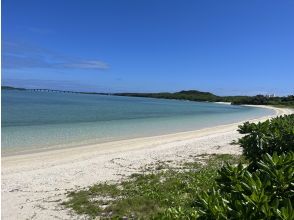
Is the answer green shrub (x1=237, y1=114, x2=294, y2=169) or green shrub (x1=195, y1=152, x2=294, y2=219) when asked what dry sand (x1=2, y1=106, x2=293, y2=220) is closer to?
green shrub (x1=237, y1=114, x2=294, y2=169)

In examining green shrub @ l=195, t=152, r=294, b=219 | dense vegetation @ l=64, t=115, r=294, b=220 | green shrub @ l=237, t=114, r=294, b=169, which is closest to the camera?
green shrub @ l=195, t=152, r=294, b=219

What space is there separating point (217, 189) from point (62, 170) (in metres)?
9.68

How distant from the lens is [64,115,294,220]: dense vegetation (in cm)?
262

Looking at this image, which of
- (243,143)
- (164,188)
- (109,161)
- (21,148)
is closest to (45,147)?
(21,148)

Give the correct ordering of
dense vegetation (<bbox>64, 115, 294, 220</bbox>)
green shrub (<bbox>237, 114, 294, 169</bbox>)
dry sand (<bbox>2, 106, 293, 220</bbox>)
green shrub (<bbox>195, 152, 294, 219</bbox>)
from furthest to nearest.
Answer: dry sand (<bbox>2, 106, 293, 220</bbox>) < green shrub (<bbox>237, 114, 294, 169</bbox>) < dense vegetation (<bbox>64, 115, 294, 220</bbox>) < green shrub (<bbox>195, 152, 294, 219</bbox>)

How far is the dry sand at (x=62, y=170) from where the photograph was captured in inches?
336

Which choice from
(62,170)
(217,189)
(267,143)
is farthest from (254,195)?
(62,170)

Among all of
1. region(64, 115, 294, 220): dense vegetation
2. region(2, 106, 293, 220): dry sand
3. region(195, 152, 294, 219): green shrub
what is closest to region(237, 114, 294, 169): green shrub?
region(64, 115, 294, 220): dense vegetation

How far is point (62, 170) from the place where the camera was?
41.3ft

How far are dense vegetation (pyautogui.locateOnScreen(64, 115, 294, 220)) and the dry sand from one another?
0.65 metres

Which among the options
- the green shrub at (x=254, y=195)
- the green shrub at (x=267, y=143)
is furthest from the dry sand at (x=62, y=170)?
the green shrub at (x=254, y=195)

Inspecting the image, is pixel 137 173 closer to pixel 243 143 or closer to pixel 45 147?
pixel 243 143

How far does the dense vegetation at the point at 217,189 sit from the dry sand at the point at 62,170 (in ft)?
2.13

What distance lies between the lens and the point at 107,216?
780 cm
